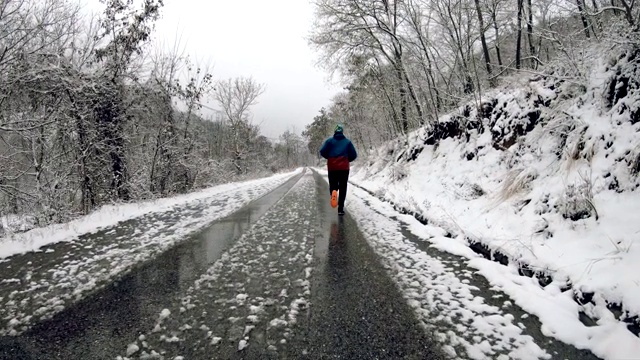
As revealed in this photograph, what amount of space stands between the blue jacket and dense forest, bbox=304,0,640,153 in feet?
11.9

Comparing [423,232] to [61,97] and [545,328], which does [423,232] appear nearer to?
[545,328]

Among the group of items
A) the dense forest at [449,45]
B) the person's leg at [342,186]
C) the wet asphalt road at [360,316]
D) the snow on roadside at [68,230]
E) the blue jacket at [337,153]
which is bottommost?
the wet asphalt road at [360,316]

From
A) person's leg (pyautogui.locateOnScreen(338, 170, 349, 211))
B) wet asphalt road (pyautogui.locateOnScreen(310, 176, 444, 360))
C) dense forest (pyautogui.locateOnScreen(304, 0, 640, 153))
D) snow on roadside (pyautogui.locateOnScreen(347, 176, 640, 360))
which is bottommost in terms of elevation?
snow on roadside (pyautogui.locateOnScreen(347, 176, 640, 360))

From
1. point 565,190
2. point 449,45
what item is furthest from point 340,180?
point 449,45

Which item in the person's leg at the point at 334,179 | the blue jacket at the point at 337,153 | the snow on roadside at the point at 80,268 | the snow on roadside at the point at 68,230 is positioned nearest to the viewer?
the snow on roadside at the point at 80,268

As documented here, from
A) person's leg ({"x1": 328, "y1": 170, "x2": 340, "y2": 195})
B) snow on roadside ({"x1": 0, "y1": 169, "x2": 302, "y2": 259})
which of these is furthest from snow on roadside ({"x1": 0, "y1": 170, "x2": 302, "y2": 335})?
person's leg ({"x1": 328, "y1": 170, "x2": 340, "y2": 195})

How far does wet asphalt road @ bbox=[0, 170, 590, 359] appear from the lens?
2.14 metres

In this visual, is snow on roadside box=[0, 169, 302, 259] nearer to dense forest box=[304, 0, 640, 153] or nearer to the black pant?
the black pant

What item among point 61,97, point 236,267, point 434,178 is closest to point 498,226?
point 236,267

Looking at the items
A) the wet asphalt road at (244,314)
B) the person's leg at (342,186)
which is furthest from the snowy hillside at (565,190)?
the person's leg at (342,186)

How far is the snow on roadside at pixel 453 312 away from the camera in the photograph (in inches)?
85.9

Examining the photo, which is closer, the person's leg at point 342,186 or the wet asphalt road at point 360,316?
the wet asphalt road at point 360,316

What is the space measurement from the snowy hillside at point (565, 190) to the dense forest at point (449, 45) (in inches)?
19.0

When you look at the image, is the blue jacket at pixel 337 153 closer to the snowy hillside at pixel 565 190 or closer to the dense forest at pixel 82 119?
the snowy hillside at pixel 565 190
